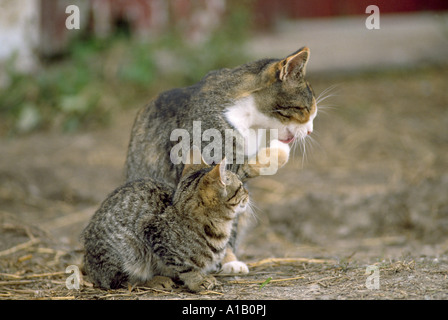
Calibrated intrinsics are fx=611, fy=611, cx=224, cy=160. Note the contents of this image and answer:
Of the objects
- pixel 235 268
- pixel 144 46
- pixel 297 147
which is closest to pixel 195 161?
pixel 235 268

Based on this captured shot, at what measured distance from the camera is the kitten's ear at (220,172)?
3375 millimetres

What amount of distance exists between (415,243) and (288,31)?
6175mm

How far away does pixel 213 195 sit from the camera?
3.50m

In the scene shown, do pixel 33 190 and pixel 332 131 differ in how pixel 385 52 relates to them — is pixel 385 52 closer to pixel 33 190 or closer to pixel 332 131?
pixel 332 131

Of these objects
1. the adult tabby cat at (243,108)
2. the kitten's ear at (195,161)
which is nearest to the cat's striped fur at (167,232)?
the kitten's ear at (195,161)

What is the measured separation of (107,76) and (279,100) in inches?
209

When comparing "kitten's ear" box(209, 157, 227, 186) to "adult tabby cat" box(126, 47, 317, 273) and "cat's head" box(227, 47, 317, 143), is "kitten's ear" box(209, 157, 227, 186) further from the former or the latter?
"cat's head" box(227, 47, 317, 143)

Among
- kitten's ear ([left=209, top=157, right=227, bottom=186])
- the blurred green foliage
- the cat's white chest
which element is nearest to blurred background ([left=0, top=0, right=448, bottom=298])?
the blurred green foliage

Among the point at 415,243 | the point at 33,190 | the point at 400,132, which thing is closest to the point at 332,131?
the point at 400,132

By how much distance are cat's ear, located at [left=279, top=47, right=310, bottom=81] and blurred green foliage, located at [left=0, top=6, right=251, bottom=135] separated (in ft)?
14.7

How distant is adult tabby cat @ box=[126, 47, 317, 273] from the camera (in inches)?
152
